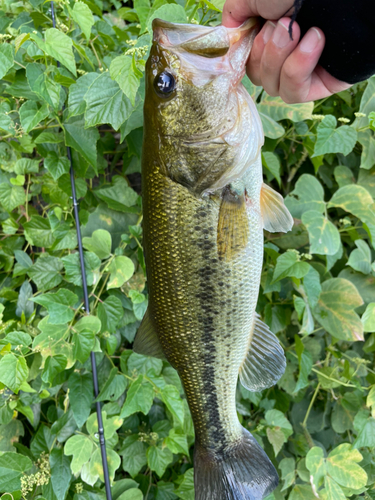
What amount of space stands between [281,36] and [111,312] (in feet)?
3.14

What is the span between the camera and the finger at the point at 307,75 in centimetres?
67

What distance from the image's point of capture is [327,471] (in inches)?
52.9

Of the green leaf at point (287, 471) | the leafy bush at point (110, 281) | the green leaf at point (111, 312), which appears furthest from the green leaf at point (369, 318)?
the green leaf at point (111, 312)

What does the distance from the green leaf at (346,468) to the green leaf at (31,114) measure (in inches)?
60.8

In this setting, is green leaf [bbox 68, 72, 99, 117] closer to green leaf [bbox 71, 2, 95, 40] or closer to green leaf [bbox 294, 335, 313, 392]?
green leaf [bbox 71, 2, 95, 40]

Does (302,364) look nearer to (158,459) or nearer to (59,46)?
(158,459)

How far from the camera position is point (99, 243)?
1270 millimetres

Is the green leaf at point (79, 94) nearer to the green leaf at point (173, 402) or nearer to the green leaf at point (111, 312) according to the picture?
the green leaf at point (111, 312)

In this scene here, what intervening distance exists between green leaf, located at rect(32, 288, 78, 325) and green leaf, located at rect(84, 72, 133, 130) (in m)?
0.53

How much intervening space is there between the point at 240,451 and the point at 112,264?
711 millimetres

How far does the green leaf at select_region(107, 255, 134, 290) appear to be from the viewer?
4.00 ft

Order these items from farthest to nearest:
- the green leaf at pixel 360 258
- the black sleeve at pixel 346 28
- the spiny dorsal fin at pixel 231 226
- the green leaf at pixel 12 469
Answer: the green leaf at pixel 360 258
the green leaf at pixel 12 469
the spiny dorsal fin at pixel 231 226
the black sleeve at pixel 346 28

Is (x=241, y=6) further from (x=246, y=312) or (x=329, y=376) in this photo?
(x=329, y=376)

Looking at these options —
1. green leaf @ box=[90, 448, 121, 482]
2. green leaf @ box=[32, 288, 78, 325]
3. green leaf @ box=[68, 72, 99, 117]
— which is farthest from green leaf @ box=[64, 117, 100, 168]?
green leaf @ box=[90, 448, 121, 482]
